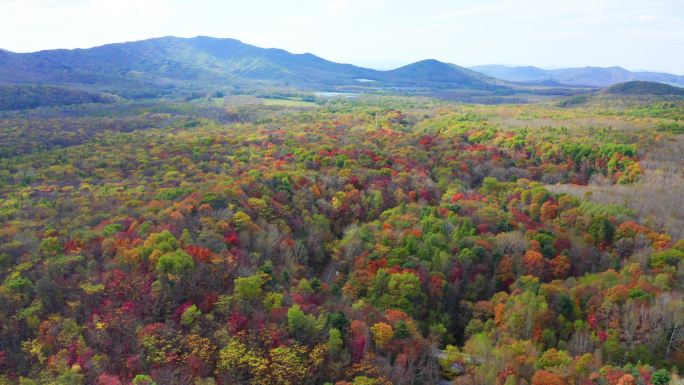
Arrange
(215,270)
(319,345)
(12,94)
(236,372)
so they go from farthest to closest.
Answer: (12,94) → (215,270) → (319,345) → (236,372)

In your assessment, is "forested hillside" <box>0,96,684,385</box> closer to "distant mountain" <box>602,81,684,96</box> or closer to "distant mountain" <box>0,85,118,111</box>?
"distant mountain" <box>0,85,118,111</box>

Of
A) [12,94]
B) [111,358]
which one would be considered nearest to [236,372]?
[111,358]

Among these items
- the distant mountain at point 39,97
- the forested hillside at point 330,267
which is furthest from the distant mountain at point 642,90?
the distant mountain at point 39,97

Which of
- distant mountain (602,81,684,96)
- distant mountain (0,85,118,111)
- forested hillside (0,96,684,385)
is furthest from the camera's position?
distant mountain (602,81,684,96)

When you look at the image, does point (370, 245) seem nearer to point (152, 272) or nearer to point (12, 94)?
point (152, 272)

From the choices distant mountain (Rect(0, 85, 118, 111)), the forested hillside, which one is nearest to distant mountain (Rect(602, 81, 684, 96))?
the forested hillside

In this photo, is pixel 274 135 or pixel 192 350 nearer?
pixel 192 350

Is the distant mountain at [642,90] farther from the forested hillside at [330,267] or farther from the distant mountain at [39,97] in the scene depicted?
the distant mountain at [39,97]

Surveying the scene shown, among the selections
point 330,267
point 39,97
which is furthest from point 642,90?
point 39,97

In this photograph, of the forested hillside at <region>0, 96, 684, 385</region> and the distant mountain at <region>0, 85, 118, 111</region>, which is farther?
the distant mountain at <region>0, 85, 118, 111</region>
